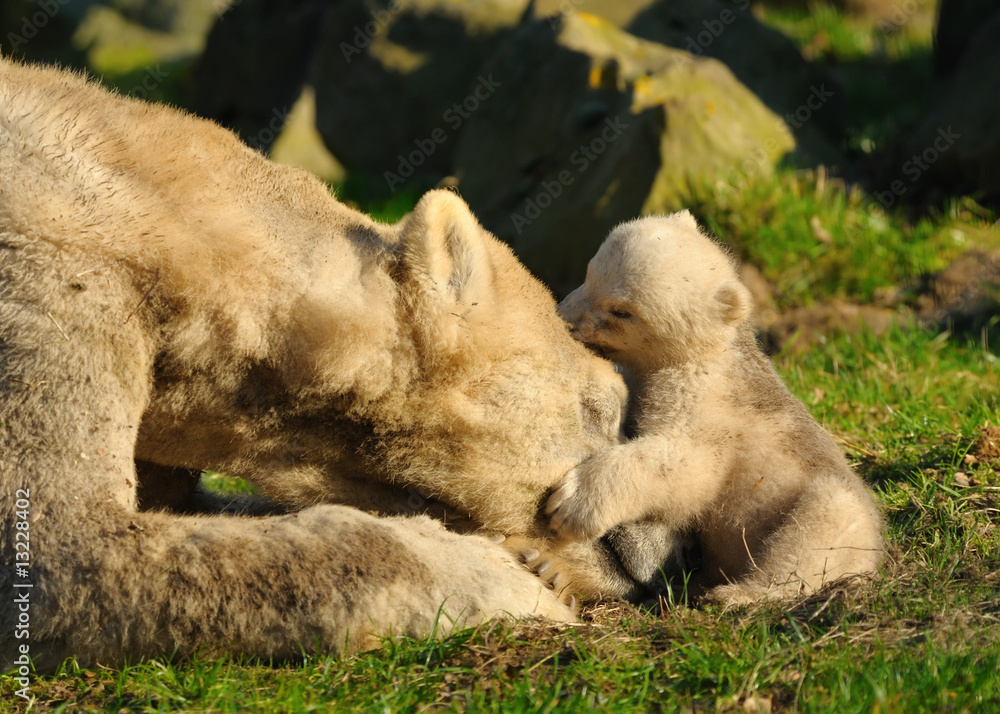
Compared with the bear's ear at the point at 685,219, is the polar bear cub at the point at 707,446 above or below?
below

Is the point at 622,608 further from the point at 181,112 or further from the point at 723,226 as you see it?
the point at 723,226

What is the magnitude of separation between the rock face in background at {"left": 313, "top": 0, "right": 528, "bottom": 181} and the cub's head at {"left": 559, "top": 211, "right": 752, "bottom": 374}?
817cm

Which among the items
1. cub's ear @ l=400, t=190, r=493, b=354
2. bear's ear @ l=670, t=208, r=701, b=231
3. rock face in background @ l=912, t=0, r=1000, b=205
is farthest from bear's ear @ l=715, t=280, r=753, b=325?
rock face in background @ l=912, t=0, r=1000, b=205

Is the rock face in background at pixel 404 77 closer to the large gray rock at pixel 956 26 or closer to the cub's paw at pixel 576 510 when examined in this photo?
the large gray rock at pixel 956 26

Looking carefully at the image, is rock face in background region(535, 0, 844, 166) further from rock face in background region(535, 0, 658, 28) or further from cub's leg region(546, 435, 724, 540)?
cub's leg region(546, 435, 724, 540)

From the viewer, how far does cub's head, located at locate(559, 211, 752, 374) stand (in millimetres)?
4117

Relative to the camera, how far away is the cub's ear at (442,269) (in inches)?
129

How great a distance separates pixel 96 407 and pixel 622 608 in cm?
184

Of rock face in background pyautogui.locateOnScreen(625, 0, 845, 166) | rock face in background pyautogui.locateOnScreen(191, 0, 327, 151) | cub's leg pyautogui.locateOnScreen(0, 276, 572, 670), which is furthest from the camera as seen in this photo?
rock face in background pyautogui.locateOnScreen(191, 0, 327, 151)

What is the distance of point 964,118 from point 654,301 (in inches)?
263

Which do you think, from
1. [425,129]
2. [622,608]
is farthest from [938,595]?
[425,129]

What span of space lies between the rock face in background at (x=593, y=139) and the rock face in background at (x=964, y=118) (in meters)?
1.32

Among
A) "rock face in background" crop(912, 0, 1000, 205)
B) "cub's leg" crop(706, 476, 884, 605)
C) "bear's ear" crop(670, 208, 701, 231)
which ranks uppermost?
"rock face in background" crop(912, 0, 1000, 205)

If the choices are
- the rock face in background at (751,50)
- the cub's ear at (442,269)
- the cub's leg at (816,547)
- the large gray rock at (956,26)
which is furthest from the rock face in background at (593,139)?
the cub's ear at (442,269)
